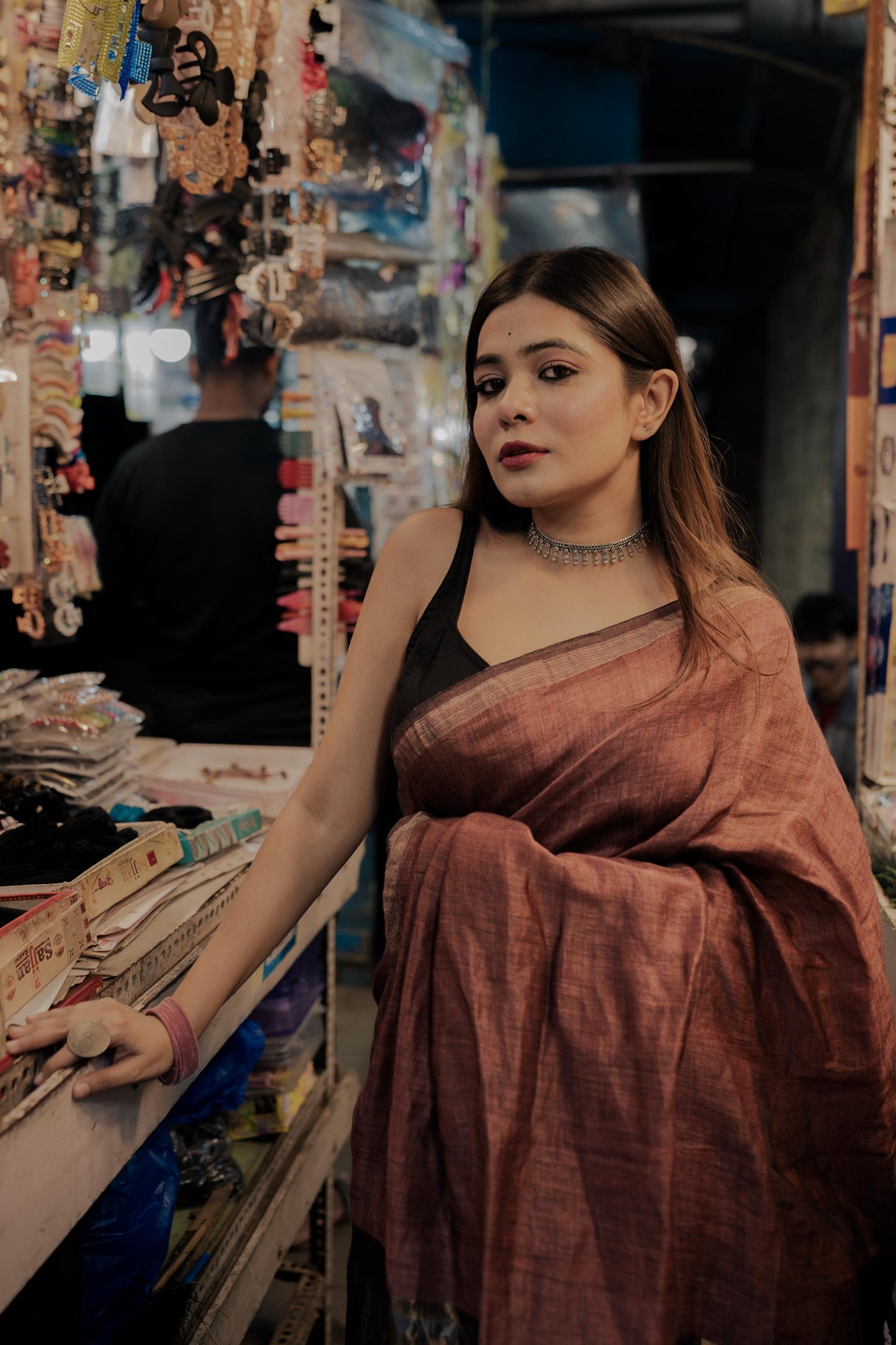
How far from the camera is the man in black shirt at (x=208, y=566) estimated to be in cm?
249

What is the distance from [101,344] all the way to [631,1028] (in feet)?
6.56

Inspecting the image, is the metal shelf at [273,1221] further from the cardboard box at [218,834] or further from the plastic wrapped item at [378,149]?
the plastic wrapped item at [378,149]

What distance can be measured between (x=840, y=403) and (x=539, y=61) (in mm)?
2901

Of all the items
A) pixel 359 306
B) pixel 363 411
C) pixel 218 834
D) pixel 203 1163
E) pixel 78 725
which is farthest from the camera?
pixel 359 306

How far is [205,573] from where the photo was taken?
2.59 m

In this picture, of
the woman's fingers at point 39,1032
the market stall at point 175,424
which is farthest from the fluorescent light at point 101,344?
the woman's fingers at point 39,1032

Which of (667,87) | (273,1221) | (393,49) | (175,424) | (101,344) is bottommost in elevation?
(273,1221)

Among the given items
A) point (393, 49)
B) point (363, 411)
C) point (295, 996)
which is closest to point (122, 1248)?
point (295, 996)

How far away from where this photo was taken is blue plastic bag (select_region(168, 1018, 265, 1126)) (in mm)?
1960

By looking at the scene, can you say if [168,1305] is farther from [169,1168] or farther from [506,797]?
[506,797]

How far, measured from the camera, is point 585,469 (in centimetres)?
135

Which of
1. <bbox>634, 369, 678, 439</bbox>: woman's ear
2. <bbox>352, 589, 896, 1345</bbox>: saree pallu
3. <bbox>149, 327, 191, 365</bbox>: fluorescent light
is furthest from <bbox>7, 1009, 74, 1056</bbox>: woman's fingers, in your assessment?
<bbox>149, 327, 191, 365</bbox>: fluorescent light

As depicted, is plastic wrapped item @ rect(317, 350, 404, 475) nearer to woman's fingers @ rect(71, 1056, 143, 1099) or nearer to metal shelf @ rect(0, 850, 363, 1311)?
metal shelf @ rect(0, 850, 363, 1311)

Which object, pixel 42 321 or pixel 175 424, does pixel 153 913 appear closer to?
pixel 42 321
